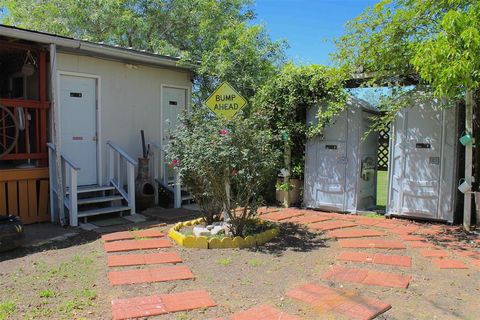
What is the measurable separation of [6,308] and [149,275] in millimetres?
1311

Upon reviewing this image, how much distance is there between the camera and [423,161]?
7121 mm

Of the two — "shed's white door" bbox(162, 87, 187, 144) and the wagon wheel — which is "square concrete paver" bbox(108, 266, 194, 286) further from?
"shed's white door" bbox(162, 87, 187, 144)

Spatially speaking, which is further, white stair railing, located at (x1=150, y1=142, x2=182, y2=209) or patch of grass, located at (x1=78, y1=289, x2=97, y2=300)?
white stair railing, located at (x1=150, y1=142, x2=182, y2=209)

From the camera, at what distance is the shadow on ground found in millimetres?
5332

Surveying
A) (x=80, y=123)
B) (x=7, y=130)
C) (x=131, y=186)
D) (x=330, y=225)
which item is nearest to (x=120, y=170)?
(x=131, y=186)

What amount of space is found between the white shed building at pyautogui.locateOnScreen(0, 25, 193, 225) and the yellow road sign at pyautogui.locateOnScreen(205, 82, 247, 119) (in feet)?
2.49

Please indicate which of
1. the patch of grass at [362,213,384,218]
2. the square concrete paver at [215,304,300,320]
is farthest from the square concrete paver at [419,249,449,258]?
the square concrete paver at [215,304,300,320]

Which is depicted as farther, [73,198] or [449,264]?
[73,198]

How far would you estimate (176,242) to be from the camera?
5609mm

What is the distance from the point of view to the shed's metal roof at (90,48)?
5.90 meters

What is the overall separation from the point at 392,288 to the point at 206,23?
39.8 feet

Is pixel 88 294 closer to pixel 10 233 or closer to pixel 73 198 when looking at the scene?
pixel 10 233

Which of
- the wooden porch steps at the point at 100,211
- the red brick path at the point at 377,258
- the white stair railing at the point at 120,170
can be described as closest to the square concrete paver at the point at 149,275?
the red brick path at the point at 377,258

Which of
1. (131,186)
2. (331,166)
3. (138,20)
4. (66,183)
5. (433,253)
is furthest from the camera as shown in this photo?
(138,20)
